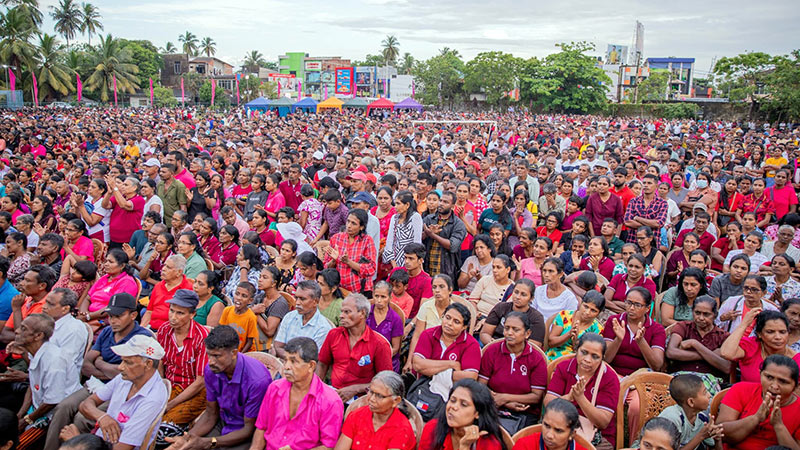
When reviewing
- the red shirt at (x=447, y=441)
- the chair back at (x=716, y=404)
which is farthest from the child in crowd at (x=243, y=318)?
the chair back at (x=716, y=404)

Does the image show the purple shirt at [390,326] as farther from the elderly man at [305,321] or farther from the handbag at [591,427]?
the handbag at [591,427]

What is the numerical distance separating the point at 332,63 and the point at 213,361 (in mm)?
77934

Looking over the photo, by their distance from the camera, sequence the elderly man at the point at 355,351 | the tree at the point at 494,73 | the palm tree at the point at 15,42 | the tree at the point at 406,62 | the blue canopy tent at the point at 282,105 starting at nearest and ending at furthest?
Answer: 1. the elderly man at the point at 355,351
2. the blue canopy tent at the point at 282,105
3. the palm tree at the point at 15,42
4. the tree at the point at 494,73
5. the tree at the point at 406,62

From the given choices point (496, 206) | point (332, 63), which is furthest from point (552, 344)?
point (332, 63)

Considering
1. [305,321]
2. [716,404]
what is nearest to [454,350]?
[305,321]

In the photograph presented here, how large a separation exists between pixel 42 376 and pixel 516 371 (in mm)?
3365

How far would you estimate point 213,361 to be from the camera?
3.32m

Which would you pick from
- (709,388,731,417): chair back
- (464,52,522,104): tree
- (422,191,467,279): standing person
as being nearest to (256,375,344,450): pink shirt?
(709,388,731,417): chair back

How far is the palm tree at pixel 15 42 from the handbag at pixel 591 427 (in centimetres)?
4851

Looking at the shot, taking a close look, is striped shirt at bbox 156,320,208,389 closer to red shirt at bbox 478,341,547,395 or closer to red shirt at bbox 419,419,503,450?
red shirt at bbox 419,419,503,450

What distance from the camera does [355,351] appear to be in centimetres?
384

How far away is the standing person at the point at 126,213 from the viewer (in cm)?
698

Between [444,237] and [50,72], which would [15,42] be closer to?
[50,72]

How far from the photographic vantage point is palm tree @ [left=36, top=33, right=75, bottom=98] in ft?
135
